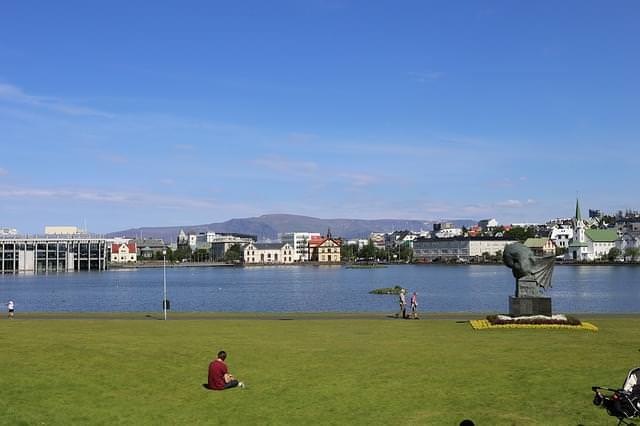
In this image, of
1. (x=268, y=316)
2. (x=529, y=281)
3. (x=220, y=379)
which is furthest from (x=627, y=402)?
(x=268, y=316)

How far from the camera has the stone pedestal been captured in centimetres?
3716

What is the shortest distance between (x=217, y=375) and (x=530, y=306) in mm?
20978

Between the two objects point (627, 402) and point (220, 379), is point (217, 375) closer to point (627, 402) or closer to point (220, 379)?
point (220, 379)

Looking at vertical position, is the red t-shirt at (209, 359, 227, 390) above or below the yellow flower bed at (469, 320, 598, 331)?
above

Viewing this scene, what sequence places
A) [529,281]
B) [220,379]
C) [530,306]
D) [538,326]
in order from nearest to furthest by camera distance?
[220,379] → [538,326] → [530,306] → [529,281]

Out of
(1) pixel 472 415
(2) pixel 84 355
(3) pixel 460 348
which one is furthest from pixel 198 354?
(1) pixel 472 415

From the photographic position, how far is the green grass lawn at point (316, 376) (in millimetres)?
18000

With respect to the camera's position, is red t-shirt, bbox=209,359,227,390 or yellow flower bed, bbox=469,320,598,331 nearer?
red t-shirt, bbox=209,359,227,390

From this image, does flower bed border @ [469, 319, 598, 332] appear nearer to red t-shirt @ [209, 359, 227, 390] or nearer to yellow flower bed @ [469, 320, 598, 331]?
yellow flower bed @ [469, 320, 598, 331]

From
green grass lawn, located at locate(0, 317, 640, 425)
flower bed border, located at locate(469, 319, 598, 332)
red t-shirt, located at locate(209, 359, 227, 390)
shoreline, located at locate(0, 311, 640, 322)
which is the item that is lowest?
shoreline, located at locate(0, 311, 640, 322)

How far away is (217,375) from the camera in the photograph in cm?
2077

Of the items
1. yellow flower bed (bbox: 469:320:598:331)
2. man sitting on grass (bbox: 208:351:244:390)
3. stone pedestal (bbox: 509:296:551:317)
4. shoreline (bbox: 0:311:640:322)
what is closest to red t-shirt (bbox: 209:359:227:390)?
man sitting on grass (bbox: 208:351:244:390)

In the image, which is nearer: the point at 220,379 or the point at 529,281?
the point at 220,379

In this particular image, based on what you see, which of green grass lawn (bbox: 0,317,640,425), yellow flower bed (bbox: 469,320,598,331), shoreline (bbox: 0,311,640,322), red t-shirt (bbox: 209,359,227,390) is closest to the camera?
green grass lawn (bbox: 0,317,640,425)
